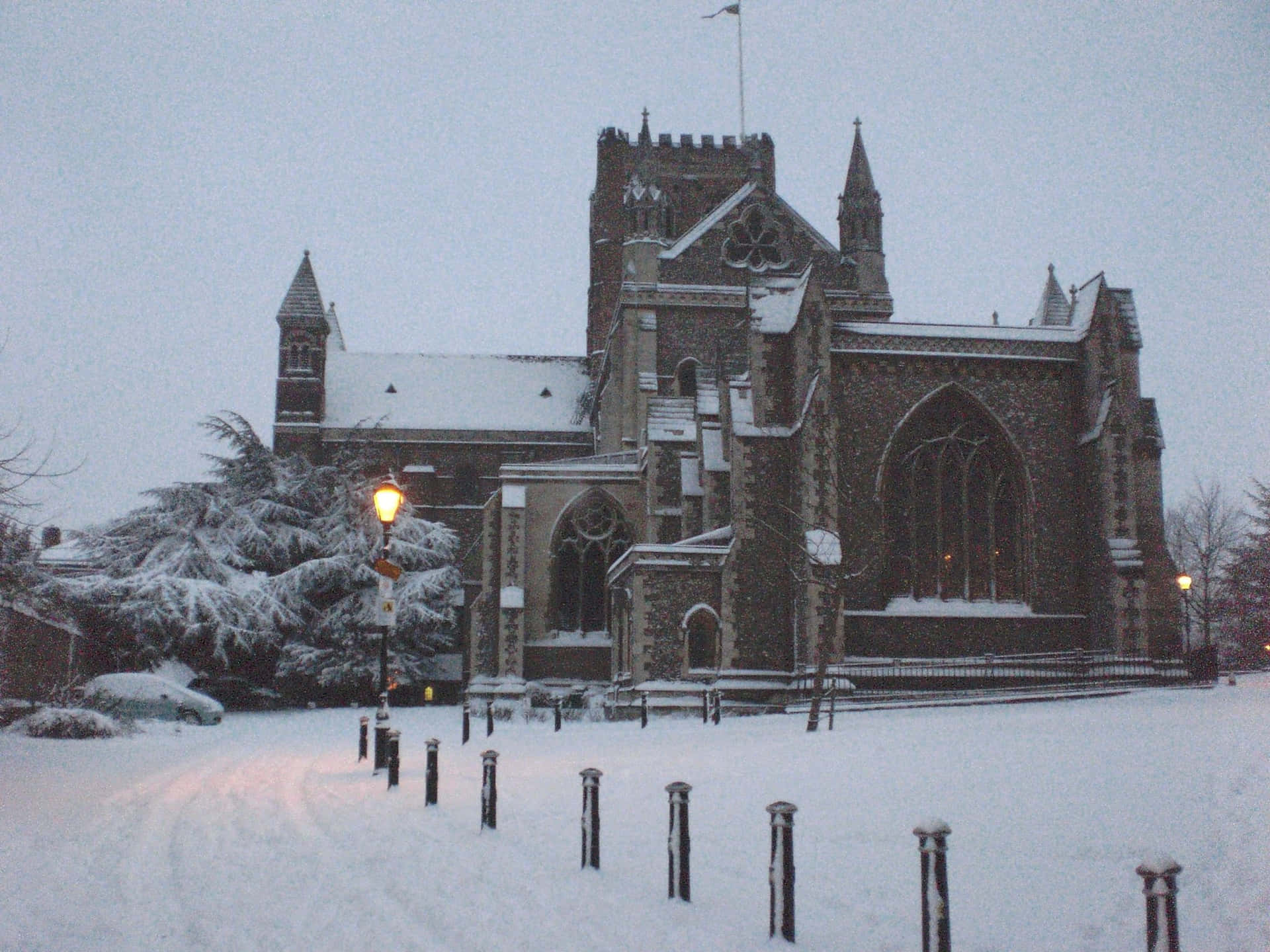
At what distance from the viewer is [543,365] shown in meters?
59.5

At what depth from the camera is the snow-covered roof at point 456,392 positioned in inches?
2164

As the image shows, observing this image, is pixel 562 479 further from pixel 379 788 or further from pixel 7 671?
pixel 379 788

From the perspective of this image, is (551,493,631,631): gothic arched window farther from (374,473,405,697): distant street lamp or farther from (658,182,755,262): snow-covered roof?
(374,473,405,697): distant street lamp

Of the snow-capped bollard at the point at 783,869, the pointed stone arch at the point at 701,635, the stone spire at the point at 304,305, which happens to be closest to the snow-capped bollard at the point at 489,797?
the snow-capped bollard at the point at 783,869

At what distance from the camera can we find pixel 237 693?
131 ft

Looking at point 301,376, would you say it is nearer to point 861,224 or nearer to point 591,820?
point 861,224

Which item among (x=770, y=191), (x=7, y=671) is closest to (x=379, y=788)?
(x=7, y=671)

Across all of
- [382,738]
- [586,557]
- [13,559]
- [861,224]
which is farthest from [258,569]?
[382,738]

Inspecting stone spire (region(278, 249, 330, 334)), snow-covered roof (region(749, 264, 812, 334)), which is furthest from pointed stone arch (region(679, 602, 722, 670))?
stone spire (region(278, 249, 330, 334))

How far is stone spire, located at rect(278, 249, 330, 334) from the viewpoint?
180 ft

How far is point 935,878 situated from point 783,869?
140 centimetres

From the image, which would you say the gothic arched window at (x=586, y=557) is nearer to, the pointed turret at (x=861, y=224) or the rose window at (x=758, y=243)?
the rose window at (x=758, y=243)

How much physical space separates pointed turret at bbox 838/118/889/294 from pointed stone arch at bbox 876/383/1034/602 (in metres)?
13.6

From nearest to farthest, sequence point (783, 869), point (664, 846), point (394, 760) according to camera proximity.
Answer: point (783, 869) → point (664, 846) → point (394, 760)
